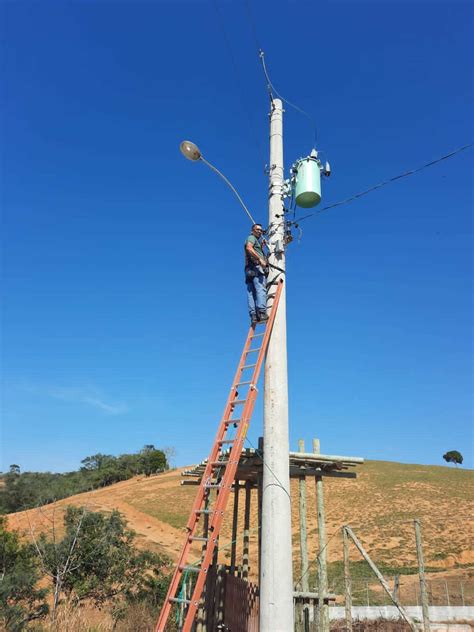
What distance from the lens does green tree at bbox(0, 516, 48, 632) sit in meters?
9.83

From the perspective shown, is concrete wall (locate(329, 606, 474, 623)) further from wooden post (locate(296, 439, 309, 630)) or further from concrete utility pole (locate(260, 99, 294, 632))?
concrete utility pole (locate(260, 99, 294, 632))

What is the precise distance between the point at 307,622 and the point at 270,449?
4.20 metres

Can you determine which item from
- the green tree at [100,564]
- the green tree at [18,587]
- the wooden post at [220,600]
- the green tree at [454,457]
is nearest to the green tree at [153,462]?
the green tree at [454,457]

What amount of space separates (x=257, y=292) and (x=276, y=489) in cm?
262

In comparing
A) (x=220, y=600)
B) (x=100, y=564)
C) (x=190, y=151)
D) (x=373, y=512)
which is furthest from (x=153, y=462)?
(x=190, y=151)

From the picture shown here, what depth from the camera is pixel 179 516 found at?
156ft

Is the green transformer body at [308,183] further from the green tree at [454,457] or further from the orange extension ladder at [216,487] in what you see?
the green tree at [454,457]

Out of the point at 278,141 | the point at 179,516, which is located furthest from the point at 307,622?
the point at 179,516

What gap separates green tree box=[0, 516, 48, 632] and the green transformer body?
835 centimetres

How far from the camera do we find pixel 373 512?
43.8 metres

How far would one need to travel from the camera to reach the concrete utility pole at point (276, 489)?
187 inches

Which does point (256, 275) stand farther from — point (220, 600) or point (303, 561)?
point (220, 600)

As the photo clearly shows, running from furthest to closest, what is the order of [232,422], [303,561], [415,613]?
[415,613], [303,561], [232,422]

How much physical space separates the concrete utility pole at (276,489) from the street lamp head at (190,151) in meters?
1.43
